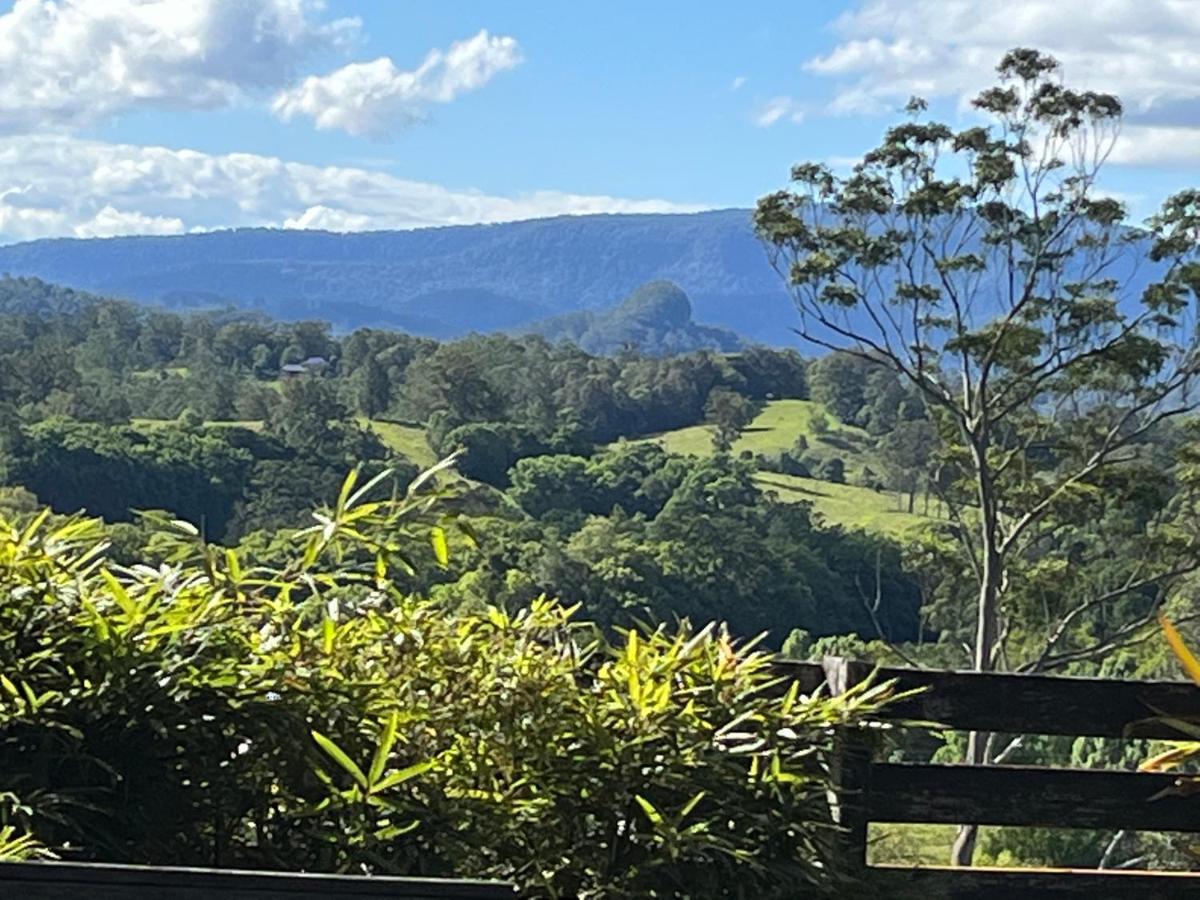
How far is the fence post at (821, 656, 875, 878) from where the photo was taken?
1.55m

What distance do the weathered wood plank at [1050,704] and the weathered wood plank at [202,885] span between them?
1.40 metres

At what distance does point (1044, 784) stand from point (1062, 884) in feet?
0.51

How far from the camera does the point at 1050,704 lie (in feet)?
8.46

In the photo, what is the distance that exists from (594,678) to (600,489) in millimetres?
47794

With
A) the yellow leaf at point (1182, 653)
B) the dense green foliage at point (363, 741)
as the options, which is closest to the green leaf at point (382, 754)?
the dense green foliage at point (363, 741)

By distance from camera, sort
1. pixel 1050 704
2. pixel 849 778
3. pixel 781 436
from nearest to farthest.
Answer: pixel 849 778, pixel 1050 704, pixel 781 436

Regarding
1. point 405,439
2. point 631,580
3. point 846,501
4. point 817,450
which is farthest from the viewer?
point 817,450

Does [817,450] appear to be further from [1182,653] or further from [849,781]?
[849,781]

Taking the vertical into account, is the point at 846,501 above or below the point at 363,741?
below

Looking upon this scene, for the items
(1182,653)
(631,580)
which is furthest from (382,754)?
(631,580)

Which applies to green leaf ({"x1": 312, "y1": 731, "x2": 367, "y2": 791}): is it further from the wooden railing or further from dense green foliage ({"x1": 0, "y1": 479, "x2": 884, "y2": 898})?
the wooden railing

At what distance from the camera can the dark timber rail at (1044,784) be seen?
2496 mm

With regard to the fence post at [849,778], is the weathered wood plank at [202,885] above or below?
above

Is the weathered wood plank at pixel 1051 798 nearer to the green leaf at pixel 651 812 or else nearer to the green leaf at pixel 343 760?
the green leaf at pixel 651 812
